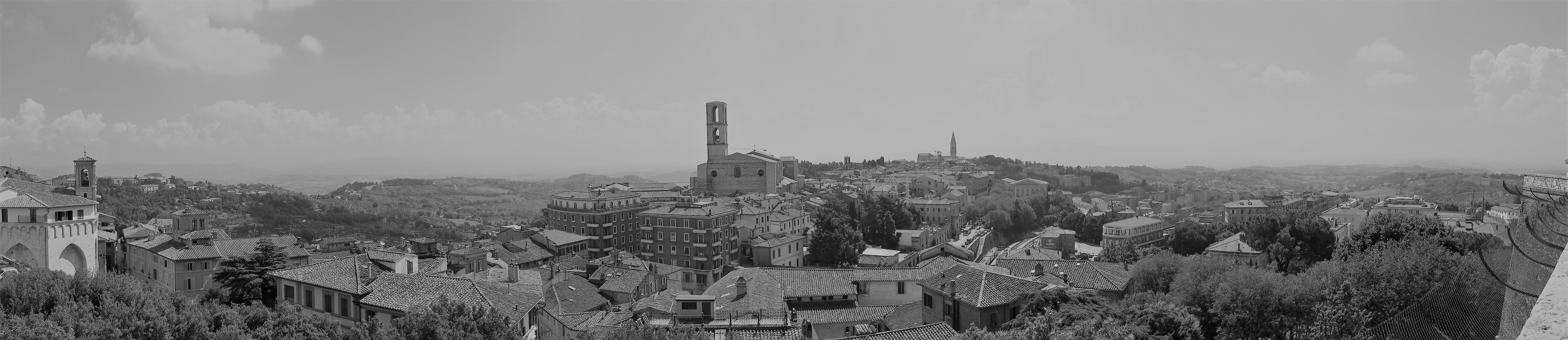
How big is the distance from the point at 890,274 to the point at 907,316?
4100mm

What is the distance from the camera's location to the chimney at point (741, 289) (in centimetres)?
2692

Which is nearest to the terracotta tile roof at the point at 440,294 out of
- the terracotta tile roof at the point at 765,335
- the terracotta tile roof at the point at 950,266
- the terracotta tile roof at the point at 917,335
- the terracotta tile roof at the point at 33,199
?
the terracotta tile roof at the point at 765,335

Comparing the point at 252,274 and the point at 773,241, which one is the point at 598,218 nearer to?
the point at 773,241

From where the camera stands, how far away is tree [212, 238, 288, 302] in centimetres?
2361

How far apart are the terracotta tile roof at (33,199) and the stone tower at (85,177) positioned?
15.2 meters

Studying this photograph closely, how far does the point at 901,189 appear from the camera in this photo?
283ft

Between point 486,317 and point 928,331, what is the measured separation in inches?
378

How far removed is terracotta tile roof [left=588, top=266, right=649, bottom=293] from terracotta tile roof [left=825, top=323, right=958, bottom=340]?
14.9m

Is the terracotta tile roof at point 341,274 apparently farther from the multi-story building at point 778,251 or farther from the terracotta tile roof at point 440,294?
the multi-story building at point 778,251

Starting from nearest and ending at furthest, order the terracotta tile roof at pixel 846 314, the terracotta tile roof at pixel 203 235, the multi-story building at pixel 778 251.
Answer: the terracotta tile roof at pixel 846 314, the terracotta tile roof at pixel 203 235, the multi-story building at pixel 778 251

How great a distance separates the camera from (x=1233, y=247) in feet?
142

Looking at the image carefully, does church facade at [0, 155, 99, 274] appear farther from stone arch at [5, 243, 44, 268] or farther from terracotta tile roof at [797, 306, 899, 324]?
terracotta tile roof at [797, 306, 899, 324]

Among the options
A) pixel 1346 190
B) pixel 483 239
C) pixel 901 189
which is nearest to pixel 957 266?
pixel 483 239

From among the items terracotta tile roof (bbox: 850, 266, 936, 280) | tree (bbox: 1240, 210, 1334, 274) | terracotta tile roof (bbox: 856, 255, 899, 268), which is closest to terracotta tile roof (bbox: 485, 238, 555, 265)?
terracotta tile roof (bbox: 856, 255, 899, 268)
